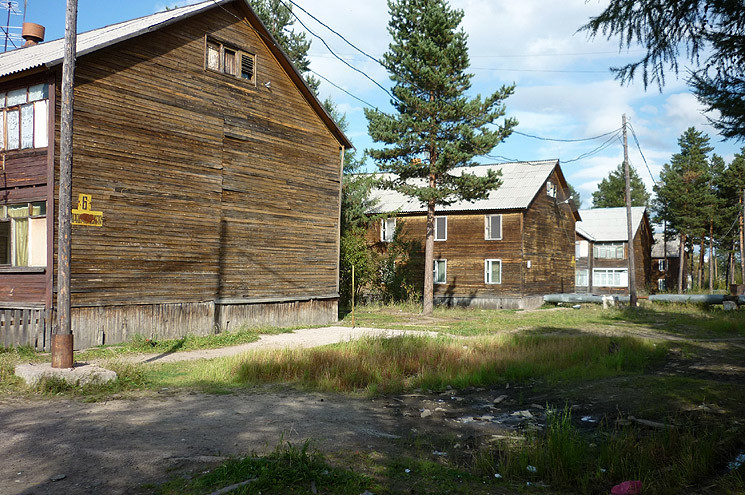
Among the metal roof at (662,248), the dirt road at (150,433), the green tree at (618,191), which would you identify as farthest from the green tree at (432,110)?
the green tree at (618,191)

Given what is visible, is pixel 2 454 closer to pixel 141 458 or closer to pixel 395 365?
pixel 141 458

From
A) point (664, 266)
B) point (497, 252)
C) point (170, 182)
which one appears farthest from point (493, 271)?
point (664, 266)

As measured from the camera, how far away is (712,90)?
6.77 meters

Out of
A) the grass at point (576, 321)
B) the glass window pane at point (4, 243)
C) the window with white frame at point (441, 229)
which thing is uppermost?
the window with white frame at point (441, 229)

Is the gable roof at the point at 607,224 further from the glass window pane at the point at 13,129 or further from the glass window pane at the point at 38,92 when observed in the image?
the glass window pane at the point at 13,129

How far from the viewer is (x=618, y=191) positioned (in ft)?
280

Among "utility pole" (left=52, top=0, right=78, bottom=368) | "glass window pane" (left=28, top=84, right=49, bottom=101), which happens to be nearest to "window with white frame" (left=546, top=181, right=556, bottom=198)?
"glass window pane" (left=28, top=84, right=49, bottom=101)

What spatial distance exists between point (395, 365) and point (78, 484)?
303 inches

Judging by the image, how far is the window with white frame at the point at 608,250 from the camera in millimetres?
54000

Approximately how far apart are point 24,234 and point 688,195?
5843cm

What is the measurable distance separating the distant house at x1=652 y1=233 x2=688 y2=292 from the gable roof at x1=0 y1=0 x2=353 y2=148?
5404 centimetres

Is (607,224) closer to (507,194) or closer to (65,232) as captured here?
(507,194)

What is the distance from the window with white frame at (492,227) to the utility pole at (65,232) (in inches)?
1105

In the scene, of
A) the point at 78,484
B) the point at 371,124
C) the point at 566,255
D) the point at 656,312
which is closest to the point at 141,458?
the point at 78,484
